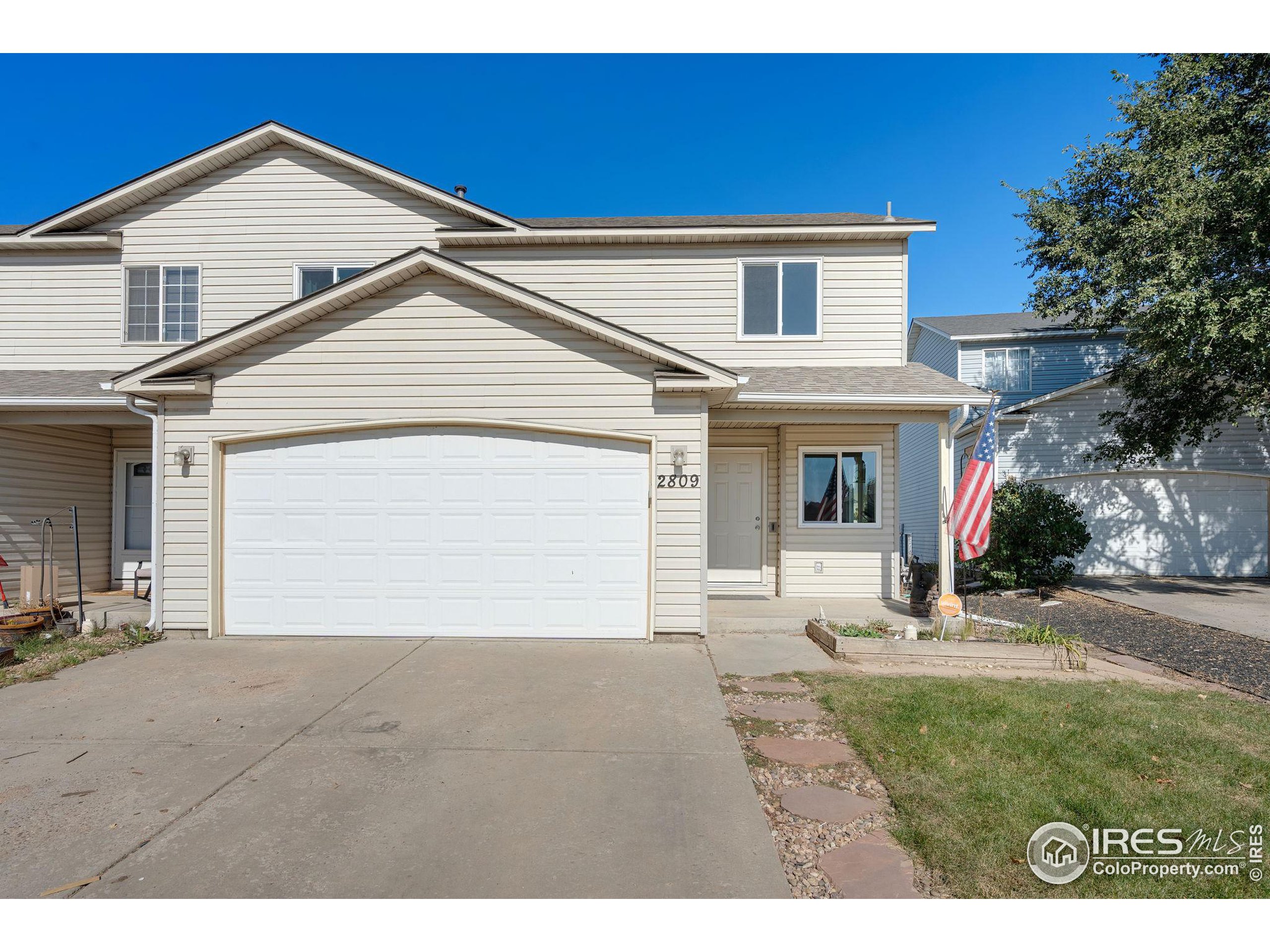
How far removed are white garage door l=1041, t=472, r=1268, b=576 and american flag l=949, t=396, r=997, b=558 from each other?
29.9ft

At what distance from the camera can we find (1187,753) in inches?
177

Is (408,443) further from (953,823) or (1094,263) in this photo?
(1094,263)

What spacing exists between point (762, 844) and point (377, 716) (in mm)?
3308

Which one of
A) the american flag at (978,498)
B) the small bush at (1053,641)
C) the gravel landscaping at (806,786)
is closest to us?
the gravel landscaping at (806,786)

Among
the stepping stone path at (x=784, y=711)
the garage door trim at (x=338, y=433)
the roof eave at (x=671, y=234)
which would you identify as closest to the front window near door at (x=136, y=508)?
the garage door trim at (x=338, y=433)

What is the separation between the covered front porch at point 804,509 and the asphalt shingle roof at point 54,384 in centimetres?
873

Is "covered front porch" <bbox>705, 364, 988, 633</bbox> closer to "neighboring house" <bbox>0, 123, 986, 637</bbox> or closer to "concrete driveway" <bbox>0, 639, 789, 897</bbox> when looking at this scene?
"neighboring house" <bbox>0, 123, 986, 637</bbox>

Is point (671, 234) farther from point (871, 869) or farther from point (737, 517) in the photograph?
point (871, 869)

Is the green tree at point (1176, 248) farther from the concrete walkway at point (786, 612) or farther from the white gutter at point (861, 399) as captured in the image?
the concrete walkway at point (786, 612)

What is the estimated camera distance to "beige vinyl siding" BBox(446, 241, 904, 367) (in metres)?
10.9

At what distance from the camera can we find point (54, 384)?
9984 millimetres

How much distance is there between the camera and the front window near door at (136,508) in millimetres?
11836

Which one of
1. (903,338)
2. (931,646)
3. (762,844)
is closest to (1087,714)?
(931,646)

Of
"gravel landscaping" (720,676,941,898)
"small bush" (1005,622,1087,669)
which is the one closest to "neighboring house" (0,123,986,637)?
"gravel landscaping" (720,676,941,898)
